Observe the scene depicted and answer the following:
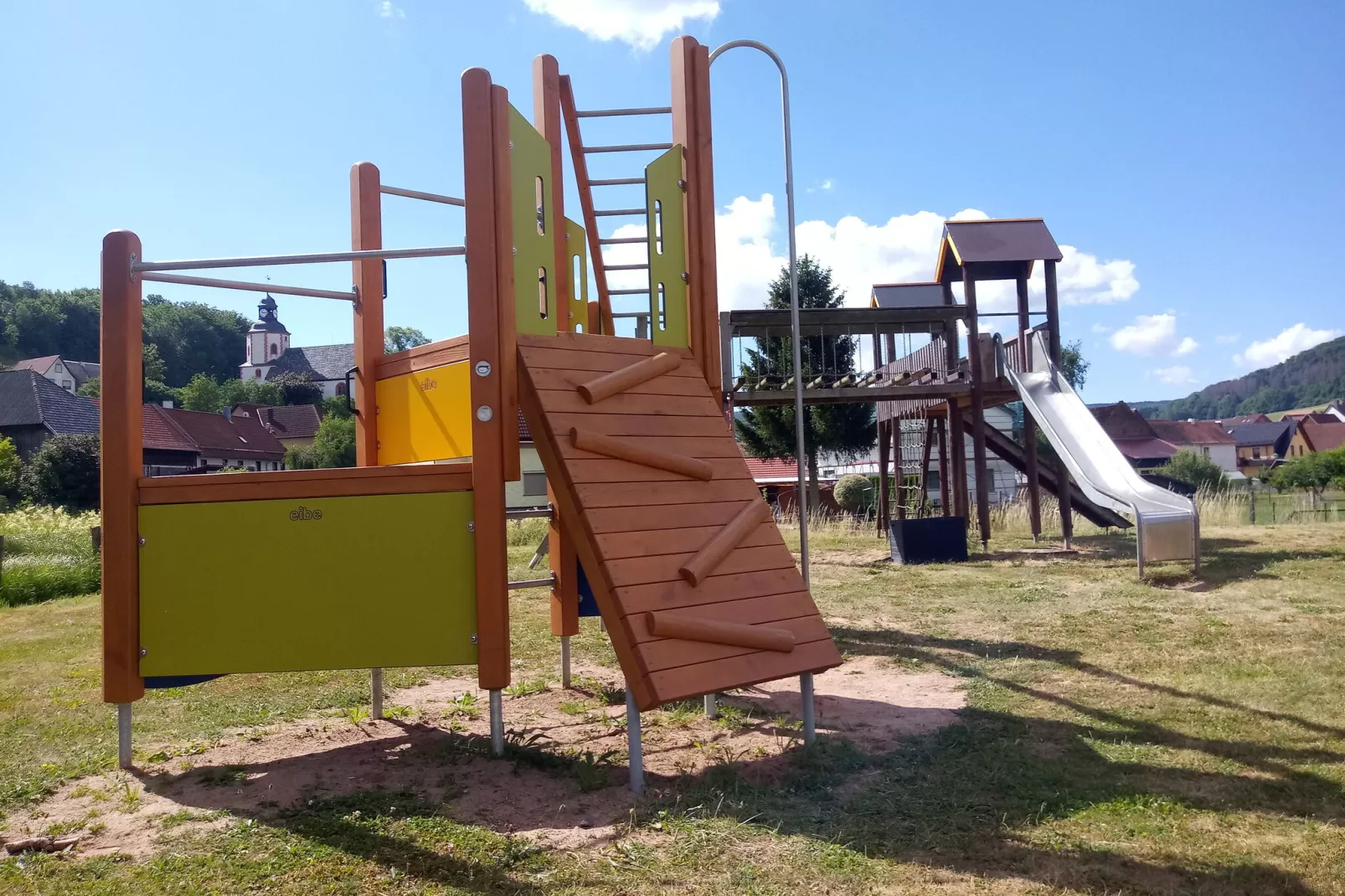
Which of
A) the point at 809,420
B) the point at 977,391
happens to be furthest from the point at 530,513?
the point at 809,420

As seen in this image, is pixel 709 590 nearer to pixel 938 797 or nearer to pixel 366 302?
pixel 938 797

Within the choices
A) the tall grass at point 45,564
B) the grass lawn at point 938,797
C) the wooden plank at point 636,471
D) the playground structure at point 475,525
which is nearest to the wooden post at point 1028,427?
the grass lawn at point 938,797

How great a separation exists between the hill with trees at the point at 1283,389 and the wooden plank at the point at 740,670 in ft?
532

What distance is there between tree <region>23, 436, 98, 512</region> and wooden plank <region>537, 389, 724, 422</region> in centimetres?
3954

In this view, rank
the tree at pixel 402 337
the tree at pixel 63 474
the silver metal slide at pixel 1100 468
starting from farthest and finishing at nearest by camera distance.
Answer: the tree at pixel 402 337 < the tree at pixel 63 474 < the silver metal slide at pixel 1100 468

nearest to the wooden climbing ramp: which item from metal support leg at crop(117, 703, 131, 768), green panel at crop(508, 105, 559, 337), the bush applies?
green panel at crop(508, 105, 559, 337)

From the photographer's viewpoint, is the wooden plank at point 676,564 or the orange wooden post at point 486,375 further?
the orange wooden post at point 486,375

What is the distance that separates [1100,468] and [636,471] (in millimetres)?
10409

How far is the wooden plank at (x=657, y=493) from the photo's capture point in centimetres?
427

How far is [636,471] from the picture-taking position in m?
4.55

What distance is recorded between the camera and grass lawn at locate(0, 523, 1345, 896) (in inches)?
117

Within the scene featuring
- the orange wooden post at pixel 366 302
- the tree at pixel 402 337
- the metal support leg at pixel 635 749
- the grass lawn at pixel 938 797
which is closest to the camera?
the grass lawn at pixel 938 797

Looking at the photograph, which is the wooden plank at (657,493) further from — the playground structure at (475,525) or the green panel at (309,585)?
the green panel at (309,585)

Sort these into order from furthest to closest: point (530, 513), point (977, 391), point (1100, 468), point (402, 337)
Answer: point (402, 337) < point (977, 391) < point (1100, 468) < point (530, 513)
